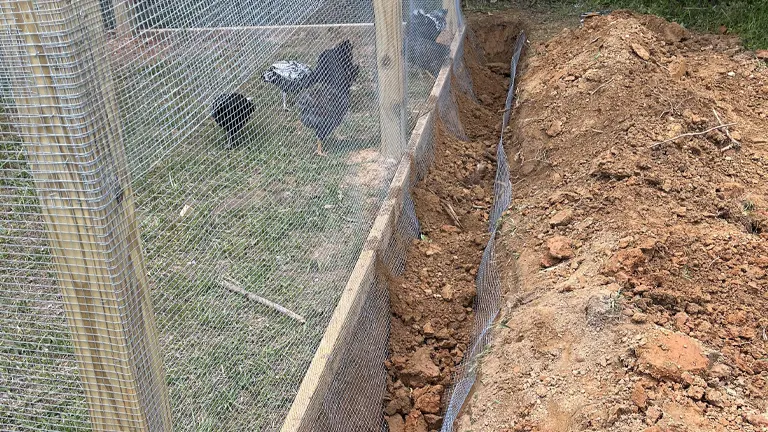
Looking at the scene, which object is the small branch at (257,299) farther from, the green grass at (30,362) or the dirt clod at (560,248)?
the dirt clod at (560,248)

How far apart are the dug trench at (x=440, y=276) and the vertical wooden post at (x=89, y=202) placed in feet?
5.20

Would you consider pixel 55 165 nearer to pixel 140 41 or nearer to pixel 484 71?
pixel 140 41

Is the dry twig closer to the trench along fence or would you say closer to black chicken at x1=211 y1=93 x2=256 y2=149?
the trench along fence

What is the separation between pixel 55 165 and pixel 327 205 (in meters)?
2.00

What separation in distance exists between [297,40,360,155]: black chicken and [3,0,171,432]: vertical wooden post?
2084 mm

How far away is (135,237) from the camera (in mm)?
1498

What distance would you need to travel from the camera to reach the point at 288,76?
348 centimetres

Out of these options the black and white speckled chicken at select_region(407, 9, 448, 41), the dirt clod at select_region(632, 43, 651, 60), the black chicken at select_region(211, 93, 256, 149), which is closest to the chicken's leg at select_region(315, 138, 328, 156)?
the black chicken at select_region(211, 93, 256, 149)

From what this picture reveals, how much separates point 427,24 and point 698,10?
11.9 feet

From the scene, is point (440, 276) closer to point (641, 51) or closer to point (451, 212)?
point (451, 212)

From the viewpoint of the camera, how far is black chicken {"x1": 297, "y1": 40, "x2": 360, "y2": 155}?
11.8 feet

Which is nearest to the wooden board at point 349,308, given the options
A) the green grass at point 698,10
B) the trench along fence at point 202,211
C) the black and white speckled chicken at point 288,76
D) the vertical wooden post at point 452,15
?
the trench along fence at point 202,211

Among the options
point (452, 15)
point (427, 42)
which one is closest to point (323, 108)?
point (427, 42)

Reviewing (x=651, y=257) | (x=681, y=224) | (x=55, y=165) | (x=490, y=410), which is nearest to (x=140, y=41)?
(x=55, y=165)
